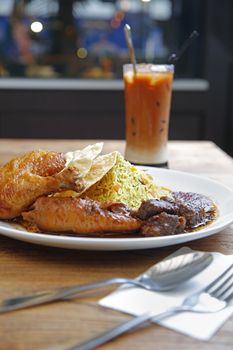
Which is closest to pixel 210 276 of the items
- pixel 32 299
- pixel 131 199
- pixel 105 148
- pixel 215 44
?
pixel 32 299

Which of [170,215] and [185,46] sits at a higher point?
[185,46]

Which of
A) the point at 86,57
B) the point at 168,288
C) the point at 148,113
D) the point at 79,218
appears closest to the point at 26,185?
the point at 79,218

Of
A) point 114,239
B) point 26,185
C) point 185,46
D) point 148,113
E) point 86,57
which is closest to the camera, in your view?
point 114,239

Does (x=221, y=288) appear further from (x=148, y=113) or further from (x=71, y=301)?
(x=148, y=113)

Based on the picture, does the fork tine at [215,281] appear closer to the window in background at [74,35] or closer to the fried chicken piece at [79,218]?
the fried chicken piece at [79,218]

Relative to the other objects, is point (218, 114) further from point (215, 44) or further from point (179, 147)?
point (179, 147)

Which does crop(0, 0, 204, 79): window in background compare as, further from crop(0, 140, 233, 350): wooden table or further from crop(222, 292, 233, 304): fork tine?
crop(222, 292, 233, 304): fork tine
